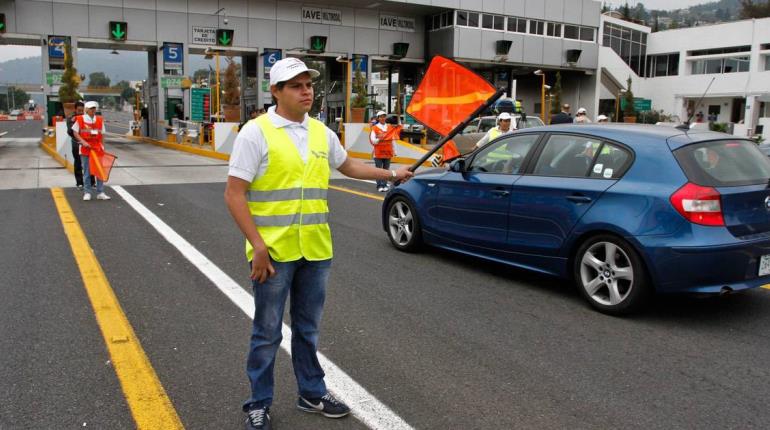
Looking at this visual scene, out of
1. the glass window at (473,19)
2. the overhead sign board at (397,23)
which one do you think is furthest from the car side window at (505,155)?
the glass window at (473,19)

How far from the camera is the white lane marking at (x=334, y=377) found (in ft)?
11.6

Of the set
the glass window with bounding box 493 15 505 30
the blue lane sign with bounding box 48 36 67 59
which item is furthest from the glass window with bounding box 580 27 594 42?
the blue lane sign with bounding box 48 36 67 59

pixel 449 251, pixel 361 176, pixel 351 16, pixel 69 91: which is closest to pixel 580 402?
pixel 361 176

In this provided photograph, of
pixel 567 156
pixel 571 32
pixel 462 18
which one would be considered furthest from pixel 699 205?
pixel 571 32

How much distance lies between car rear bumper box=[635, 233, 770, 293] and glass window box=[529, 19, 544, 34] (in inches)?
1622

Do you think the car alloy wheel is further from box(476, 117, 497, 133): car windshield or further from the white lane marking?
box(476, 117, 497, 133): car windshield

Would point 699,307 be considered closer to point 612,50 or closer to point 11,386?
point 11,386

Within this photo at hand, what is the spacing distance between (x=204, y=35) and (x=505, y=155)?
32588 mm

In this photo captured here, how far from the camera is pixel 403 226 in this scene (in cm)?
775

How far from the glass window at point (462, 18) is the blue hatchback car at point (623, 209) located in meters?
35.5

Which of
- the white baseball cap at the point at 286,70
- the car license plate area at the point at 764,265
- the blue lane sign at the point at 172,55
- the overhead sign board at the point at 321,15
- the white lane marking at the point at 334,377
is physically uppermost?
the overhead sign board at the point at 321,15

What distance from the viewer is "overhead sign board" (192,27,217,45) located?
35656 millimetres

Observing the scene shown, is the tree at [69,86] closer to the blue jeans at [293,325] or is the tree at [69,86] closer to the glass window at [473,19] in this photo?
the glass window at [473,19]

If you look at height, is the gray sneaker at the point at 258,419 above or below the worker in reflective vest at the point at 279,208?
below
